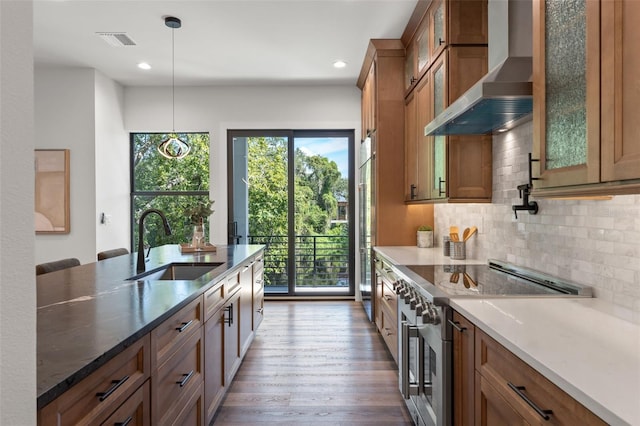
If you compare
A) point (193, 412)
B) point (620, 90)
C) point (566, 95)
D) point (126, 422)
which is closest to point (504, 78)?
point (566, 95)

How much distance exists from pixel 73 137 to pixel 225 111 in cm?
191

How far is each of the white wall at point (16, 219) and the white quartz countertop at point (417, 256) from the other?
89.9 inches

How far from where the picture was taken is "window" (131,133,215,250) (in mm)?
5445

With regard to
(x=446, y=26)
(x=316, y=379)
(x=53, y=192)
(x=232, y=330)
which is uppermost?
(x=446, y=26)

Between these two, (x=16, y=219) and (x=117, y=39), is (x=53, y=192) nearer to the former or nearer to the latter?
(x=117, y=39)

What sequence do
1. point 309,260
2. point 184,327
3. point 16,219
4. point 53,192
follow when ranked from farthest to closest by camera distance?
1. point 309,260
2. point 53,192
3. point 184,327
4. point 16,219

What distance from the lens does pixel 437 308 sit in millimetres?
1710

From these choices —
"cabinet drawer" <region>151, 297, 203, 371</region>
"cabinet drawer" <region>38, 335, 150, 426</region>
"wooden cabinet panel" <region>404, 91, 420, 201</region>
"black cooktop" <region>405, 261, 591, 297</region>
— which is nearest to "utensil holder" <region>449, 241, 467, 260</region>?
"black cooktop" <region>405, 261, 591, 297</region>

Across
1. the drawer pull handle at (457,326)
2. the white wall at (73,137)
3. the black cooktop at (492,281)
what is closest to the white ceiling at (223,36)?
the white wall at (73,137)

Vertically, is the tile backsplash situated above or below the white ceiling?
below

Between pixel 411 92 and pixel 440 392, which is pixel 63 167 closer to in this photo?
pixel 411 92

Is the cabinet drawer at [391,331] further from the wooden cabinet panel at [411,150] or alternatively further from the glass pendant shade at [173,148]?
the glass pendant shade at [173,148]

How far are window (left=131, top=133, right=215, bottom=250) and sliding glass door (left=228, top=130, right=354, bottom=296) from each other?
56cm

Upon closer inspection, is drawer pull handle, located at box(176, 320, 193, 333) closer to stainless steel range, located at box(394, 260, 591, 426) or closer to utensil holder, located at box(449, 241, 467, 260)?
stainless steel range, located at box(394, 260, 591, 426)
